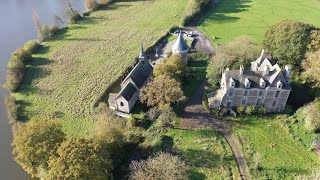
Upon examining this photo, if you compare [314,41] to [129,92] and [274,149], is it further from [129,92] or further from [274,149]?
[129,92]

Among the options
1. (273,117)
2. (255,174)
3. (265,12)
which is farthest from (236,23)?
(255,174)

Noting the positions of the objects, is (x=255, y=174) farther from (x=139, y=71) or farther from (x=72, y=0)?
(x=72, y=0)

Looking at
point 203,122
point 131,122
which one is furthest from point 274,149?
point 131,122

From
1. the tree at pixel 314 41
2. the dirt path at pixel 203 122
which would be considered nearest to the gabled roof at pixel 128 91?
the dirt path at pixel 203 122

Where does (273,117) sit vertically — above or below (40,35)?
below

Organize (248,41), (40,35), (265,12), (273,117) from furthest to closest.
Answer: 1. (265,12)
2. (40,35)
3. (248,41)
4. (273,117)

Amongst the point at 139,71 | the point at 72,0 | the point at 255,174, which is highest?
the point at 72,0

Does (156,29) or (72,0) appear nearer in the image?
(156,29)

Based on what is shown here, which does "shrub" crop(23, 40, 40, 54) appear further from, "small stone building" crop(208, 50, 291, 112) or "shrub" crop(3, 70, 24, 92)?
"small stone building" crop(208, 50, 291, 112)
